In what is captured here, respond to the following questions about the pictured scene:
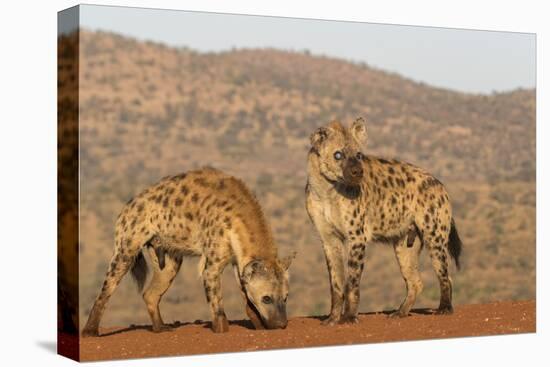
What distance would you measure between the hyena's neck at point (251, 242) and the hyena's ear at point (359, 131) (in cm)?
157

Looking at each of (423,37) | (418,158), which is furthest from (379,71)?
(423,37)

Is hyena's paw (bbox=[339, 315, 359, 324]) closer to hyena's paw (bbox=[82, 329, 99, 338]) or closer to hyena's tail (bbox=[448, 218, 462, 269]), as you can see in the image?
hyena's tail (bbox=[448, 218, 462, 269])

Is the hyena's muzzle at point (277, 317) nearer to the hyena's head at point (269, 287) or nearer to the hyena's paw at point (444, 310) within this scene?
the hyena's head at point (269, 287)

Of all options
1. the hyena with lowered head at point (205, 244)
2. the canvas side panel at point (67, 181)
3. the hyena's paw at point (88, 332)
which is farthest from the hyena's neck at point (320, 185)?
the hyena's paw at point (88, 332)

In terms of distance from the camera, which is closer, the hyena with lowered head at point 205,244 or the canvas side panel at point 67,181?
the canvas side panel at point 67,181

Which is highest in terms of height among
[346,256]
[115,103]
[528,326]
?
[115,103]

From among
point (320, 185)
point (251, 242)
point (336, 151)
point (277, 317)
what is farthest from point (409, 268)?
point (251, 242)

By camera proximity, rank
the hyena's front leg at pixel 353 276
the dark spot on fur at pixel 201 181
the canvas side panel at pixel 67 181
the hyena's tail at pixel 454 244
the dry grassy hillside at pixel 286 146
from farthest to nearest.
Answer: the hyena's tail at pixel 454 244 → the dry grassy hillside at pixel 286 146 → the hyena's front leg at pixel 353 276 → the dark spot on fur at pixel 201 181 → the canvas side panel at pixel 67 181

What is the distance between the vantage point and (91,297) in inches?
548

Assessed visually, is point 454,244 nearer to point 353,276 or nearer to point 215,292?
point 353,276

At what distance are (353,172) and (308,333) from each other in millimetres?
1883

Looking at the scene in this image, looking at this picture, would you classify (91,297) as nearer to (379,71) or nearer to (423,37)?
(423,37)

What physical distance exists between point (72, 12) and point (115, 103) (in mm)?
2664

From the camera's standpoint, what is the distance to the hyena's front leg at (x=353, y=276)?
14.8 metres
